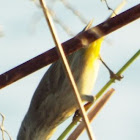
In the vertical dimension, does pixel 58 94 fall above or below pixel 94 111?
above

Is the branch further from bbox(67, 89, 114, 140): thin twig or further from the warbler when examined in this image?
the warbler

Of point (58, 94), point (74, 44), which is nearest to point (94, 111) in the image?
point (74, 44)

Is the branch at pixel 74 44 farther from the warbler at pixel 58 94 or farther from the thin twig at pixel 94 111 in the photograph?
the warbler at pixel 58 94

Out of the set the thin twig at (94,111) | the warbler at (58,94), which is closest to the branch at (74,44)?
the thin twig at (94,111)

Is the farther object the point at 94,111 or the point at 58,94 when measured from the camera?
the point at 58,94

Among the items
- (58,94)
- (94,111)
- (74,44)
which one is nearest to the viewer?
(74,44)

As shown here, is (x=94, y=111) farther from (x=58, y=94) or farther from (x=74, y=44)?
(x=58, y=94)
